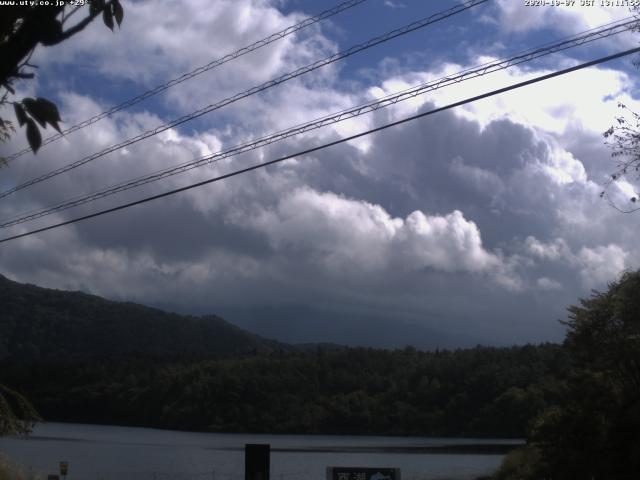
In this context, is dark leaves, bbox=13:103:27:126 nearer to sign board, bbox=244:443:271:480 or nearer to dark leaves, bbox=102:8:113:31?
dark leaves, bbox=102:8:113:31

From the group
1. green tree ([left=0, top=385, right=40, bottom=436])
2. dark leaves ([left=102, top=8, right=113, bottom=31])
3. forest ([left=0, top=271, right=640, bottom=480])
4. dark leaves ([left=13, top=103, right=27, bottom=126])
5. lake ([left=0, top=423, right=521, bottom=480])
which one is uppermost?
forest ([left=0, top=271, right=640, bottom=480])

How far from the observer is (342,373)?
419ft

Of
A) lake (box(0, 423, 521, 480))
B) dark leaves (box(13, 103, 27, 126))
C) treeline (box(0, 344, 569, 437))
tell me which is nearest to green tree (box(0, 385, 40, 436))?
dark leaves (box(13, 103, 27, 126))

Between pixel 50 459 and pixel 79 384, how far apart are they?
62395mm

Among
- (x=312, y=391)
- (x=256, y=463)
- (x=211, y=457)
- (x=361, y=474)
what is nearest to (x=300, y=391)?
(x=312, y=391)

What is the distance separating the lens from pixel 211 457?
70.0 metres

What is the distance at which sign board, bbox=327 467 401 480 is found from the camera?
11.1 meters

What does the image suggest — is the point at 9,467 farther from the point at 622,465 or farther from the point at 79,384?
the point at 79,384

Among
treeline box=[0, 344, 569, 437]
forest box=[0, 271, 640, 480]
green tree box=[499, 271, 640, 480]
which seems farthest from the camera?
treeline box=[0, 344, 569, 437]

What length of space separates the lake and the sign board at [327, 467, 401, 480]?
32.9 meters

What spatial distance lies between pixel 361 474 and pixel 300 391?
113544mm

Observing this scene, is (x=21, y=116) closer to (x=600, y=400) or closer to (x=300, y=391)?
(x=600, y=400)

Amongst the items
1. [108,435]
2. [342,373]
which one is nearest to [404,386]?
[342,373]

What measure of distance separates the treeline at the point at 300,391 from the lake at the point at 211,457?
20.0ft
